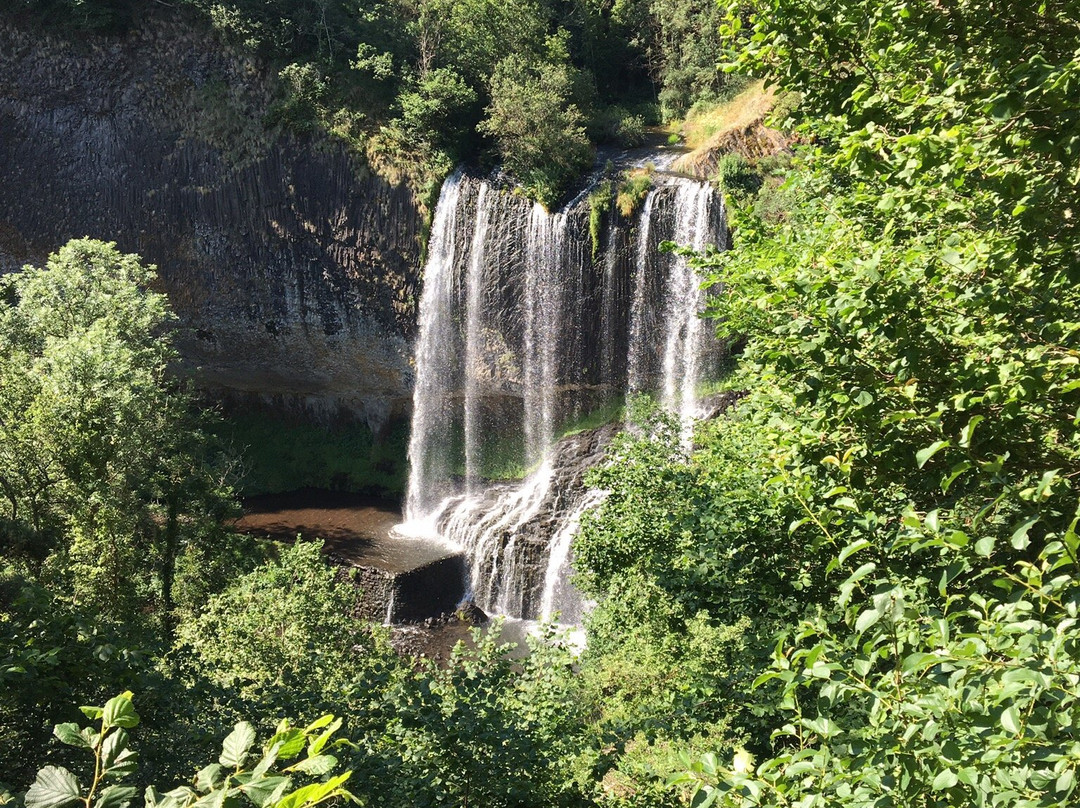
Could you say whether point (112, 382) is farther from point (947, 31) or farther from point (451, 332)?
point (947, 31)

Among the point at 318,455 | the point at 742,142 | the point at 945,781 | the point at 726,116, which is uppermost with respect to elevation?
the point at 726,116

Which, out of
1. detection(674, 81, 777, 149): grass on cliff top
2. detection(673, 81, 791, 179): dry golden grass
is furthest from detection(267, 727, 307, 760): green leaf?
detection(674, 81, 777, 149): grass on cliff top

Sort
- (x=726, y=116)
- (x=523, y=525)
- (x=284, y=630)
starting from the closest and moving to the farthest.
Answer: (x=284, y=630)
(x=523, y=525)
(x=726, y=116)

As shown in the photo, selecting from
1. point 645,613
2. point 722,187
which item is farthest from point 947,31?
point 722,187

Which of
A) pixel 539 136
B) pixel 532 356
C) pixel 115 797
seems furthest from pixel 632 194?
pixel 115 797

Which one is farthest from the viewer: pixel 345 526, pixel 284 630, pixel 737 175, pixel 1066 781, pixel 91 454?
pixel 345 526

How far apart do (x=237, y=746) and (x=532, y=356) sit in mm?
20421

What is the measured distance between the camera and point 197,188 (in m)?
23.6

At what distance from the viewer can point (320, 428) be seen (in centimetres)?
2691

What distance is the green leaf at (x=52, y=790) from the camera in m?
1.38

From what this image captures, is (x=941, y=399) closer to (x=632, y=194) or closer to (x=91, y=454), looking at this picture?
(x=91, y=454)

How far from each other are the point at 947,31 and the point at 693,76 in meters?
24.0

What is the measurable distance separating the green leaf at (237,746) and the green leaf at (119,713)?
207 millimetres

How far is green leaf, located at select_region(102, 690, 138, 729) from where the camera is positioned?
1527 millimetres
